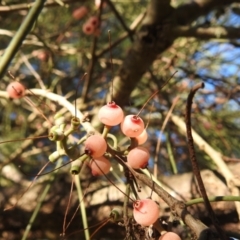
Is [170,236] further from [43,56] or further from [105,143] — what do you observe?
[43,56]

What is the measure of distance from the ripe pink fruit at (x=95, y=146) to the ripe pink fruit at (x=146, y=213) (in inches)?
2.6

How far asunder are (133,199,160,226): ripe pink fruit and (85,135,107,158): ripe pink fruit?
0.22 ft

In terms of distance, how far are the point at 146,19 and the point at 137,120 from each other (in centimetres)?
46

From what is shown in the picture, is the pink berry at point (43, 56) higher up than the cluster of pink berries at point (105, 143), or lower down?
higher up

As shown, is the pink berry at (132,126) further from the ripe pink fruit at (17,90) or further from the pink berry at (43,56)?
the pink berry at (43,56)

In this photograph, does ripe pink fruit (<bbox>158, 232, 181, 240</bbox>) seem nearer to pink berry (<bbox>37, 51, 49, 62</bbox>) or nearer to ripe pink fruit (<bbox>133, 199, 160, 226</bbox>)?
Answer: ripe pink fruit (<bbox>133, 199, 160, 226</bbox>)

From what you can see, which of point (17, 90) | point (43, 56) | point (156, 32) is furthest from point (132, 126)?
point (43, 56)

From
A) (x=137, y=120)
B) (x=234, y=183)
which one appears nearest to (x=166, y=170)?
(x=234, y=183)

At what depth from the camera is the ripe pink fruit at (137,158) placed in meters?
0.50

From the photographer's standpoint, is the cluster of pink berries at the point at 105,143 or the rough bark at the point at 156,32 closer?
the cluster of pink berries at the point at 105,143

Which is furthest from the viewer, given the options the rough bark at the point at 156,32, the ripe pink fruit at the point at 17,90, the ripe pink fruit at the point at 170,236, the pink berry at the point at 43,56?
the pink berry at the point at 43,56

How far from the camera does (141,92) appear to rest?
131cm

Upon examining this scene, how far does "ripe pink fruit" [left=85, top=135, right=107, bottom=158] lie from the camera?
0.48 meters

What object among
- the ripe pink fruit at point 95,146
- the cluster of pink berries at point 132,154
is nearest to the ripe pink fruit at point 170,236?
the cluster of pink berries at point 132,154
